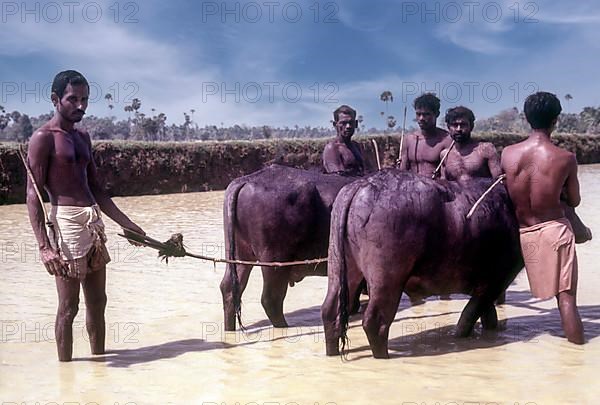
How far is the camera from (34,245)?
1087cm

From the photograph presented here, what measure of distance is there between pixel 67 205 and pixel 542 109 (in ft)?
11.5

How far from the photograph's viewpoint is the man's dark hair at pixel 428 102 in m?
6.38

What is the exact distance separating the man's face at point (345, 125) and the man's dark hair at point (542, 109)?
6.68ft

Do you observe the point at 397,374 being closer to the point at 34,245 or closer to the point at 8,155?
the point at 34,245

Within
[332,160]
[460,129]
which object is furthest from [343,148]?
[460,129]

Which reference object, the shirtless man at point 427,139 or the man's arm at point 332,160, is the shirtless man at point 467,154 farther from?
the man's arm at point 332,160

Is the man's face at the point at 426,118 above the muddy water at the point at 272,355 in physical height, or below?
above

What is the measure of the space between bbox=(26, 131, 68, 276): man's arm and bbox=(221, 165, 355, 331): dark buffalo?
1533 millimetres

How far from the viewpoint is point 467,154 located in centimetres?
586

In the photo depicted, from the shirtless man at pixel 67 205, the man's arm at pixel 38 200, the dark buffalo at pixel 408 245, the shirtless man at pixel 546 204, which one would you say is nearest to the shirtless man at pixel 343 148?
the dark buffalo at pixel 408 245

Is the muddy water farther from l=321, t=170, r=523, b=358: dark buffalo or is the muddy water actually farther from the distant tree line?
the distant tree line

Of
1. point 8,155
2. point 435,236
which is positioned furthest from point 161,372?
point 8,155

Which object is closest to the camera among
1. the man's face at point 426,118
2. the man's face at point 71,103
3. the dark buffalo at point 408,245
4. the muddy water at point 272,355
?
the muddy water at point 272,355

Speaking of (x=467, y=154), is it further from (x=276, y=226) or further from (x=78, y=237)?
(x=78, y=237)
